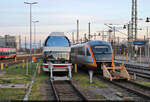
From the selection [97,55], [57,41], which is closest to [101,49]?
[97,55]

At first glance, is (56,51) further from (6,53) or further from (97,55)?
(6,53)

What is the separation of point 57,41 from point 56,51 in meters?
1.00

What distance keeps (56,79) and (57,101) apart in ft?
22.3

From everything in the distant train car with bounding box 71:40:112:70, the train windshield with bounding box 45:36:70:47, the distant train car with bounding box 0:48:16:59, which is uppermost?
the train windshield with bounding box 45:36:70:47

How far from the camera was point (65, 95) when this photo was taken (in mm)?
11984

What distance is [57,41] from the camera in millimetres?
20672

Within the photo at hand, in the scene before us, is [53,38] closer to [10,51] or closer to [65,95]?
[65,95]

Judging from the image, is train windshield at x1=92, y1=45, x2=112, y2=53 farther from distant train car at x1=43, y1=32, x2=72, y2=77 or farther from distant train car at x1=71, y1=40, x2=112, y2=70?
distant train car at x1=43, y1=32, x2=72, y2=77

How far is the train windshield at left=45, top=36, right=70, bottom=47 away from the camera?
2055 cm

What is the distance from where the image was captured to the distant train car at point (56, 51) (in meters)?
20.0

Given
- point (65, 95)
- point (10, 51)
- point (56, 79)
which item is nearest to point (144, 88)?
point (65, 95)

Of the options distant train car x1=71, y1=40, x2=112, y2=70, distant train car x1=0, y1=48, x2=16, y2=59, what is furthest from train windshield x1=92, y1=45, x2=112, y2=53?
distant train car x1=0, y1=48, x2=16, y2=59

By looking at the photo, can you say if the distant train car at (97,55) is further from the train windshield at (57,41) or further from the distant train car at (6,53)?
the distant train car at (6,53)

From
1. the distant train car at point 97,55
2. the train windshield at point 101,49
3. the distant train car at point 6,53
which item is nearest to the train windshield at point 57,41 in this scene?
the distant train car at point 97,55
